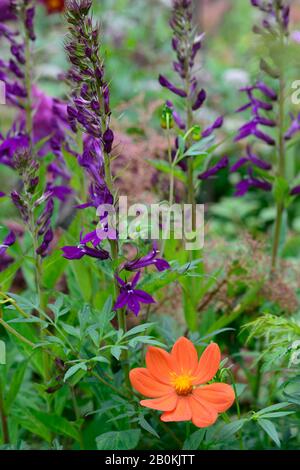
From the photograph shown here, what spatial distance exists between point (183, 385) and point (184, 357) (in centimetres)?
5

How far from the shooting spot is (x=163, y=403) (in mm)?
1035

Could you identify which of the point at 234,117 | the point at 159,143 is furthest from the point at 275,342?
the point at 234,117

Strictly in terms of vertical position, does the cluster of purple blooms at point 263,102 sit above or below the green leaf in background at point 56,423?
above

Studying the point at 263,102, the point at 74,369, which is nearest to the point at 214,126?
the point at 263,102

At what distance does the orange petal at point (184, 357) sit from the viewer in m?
1.09

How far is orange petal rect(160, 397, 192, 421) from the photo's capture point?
1004mm

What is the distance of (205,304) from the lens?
150 cm

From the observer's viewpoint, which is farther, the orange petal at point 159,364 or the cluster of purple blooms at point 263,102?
the cluster of purple blooms at point 263,102

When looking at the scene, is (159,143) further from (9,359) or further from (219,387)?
(219,387)

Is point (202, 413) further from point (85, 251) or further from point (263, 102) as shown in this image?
point (263, 102)

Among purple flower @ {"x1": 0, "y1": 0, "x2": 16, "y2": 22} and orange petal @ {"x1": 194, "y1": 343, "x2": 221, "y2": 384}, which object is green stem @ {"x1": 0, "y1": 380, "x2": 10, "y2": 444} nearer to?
orange petal @ {"x1": 194, "y1": 343, "x2": 221, "y2": 384}

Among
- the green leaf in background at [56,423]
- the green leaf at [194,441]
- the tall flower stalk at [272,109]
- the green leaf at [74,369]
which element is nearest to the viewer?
the green leaf at [74,369]

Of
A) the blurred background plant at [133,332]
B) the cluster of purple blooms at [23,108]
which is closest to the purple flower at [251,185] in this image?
the blurred background plant at [133,332]

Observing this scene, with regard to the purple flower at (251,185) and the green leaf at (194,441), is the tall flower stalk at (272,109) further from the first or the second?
the green leaf at (194,441)
